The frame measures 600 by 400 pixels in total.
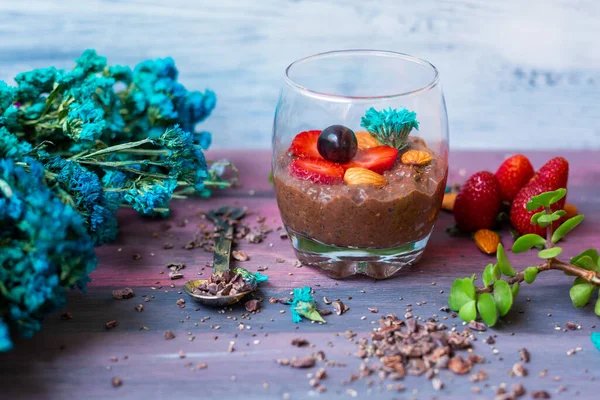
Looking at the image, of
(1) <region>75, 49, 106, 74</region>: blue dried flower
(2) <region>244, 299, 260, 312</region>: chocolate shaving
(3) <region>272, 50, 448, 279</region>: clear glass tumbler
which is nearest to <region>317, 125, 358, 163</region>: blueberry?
(3) <region>272, 50, 448, 279</region>: clear glass tumbler

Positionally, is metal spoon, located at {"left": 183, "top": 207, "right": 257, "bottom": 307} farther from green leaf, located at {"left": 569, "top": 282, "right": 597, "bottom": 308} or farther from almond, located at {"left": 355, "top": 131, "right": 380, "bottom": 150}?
green leaf, located at {"left": 569, "top": 282, "right": 597, "bottom": 308}

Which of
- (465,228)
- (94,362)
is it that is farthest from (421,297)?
(94,362)

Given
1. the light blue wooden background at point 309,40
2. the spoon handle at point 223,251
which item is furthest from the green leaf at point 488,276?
the light blue wooden background at point 309,40

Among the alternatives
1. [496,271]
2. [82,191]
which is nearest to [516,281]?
[496,271]

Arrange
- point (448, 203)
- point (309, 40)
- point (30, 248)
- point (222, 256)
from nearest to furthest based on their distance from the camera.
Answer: point (30, 248)
point (222, 256)
point (448, 203)
point (309, 40)

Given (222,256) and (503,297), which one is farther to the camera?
(222,256)

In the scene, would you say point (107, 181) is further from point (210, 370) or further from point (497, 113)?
point (497, 113)

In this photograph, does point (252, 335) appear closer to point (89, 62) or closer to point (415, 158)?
point (415, 158)
